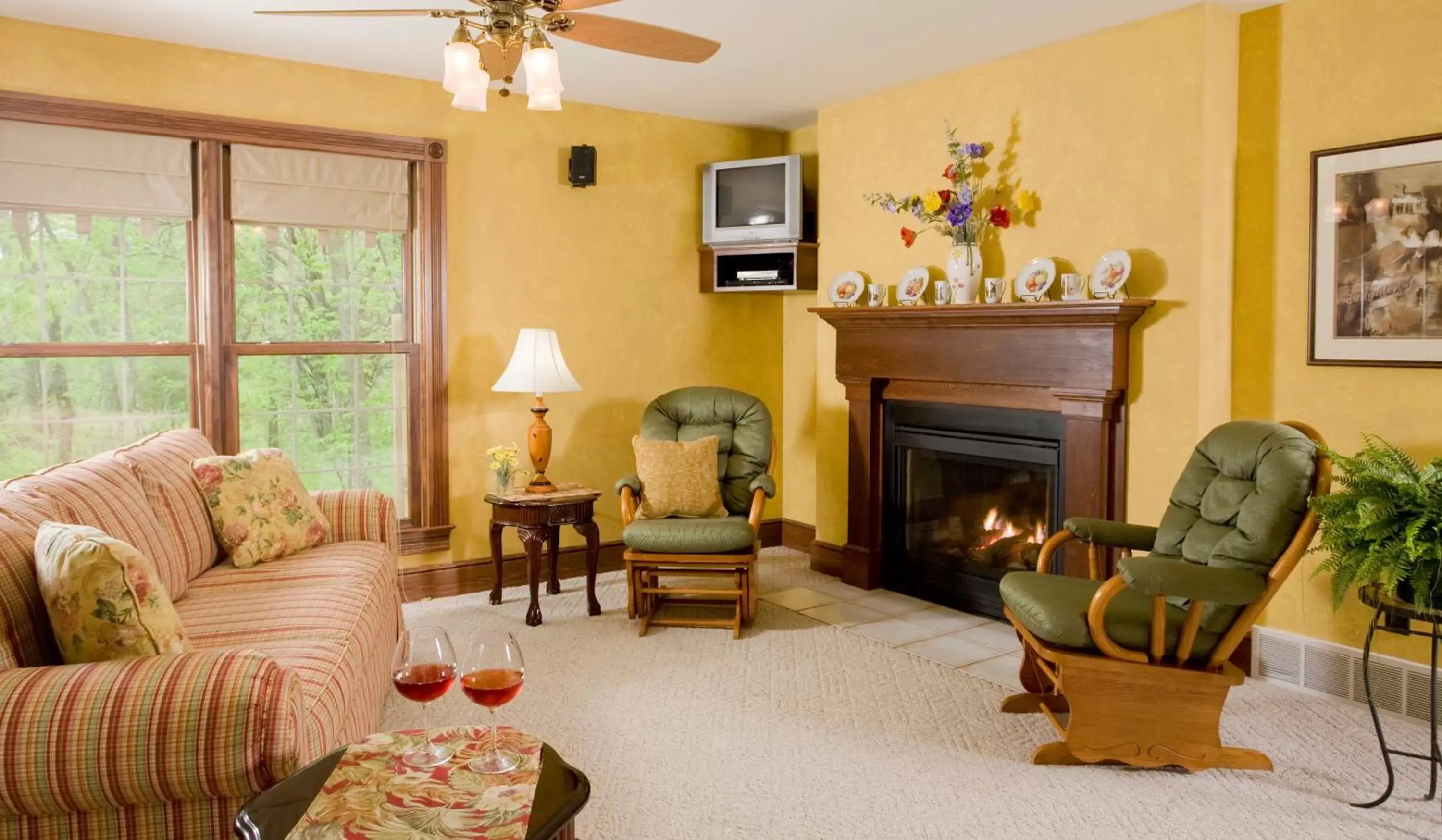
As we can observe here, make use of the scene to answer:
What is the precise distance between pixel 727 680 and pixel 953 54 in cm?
279

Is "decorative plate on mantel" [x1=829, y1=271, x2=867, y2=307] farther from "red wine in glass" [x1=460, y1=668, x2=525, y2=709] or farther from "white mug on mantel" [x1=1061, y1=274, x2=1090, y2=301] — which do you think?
"red wine in glass" [x1=460, y1=668, x2=525, y2=709]

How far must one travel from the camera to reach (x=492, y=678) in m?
1.80

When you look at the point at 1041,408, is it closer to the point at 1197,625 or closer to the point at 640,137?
the point at 1197,625

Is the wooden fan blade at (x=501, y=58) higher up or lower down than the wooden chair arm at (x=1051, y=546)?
higher up

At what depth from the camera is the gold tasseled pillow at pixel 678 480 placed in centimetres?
469

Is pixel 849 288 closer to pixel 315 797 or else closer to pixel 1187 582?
pixel 1187 582

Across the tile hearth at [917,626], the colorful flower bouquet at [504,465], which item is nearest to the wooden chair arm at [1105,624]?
the tile hearth at [917,626]

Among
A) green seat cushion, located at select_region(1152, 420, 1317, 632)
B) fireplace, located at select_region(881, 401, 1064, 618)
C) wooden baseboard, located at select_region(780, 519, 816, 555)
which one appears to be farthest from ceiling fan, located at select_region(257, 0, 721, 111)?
wooden baseboard, located at select_region(780, 519, 816, 555)

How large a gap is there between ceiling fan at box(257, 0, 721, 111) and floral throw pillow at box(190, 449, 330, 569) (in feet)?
5.72

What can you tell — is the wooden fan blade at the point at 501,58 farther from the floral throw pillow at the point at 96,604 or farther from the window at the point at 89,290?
the window at the point at 89,290

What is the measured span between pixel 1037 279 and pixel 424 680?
126 inches

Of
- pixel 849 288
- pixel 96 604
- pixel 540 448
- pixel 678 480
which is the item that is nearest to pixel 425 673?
pixel 96 604

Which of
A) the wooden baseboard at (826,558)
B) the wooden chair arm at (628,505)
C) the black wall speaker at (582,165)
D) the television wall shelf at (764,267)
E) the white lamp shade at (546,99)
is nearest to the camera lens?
the white lamp shade at (546,99)

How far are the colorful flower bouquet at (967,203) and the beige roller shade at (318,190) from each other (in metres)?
2.41
